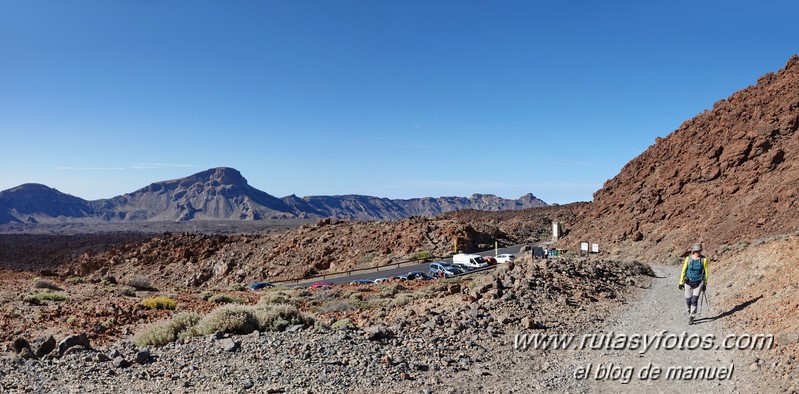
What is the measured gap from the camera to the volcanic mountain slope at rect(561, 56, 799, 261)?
33.1 metres

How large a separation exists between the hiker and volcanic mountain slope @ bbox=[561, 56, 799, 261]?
22.9 meters

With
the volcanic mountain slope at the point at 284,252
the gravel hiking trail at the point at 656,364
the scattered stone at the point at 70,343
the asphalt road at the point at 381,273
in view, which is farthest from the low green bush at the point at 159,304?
the volcanic mountain slope at the point at 284,252

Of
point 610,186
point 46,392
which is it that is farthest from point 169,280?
point 46,392

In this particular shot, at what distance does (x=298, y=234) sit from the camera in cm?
6316

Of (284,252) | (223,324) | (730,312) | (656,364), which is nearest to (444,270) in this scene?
(730,312)

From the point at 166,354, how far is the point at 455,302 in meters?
7.55

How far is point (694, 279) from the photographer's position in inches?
454

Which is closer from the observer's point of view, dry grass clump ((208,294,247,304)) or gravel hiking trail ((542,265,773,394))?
gravel hiking trail ((542,265,773,394))

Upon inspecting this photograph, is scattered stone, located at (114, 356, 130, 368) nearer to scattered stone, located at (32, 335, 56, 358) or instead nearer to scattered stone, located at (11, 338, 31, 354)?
scattered stone, located at (32, 335, 56, 358)

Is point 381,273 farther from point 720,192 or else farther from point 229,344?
point 229,344

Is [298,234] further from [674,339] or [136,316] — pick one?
[674,339]

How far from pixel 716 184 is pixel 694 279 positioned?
35.7m

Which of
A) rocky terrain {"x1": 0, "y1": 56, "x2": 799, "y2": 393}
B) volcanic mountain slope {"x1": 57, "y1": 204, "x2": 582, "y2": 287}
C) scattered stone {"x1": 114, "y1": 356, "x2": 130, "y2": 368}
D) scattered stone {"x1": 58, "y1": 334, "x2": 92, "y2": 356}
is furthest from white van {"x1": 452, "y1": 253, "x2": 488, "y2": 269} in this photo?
scattered stone {"x1": 114, "y1": 356, "x2": 130, "y2": 368}

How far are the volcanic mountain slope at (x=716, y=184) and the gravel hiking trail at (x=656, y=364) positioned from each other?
2415 cm
